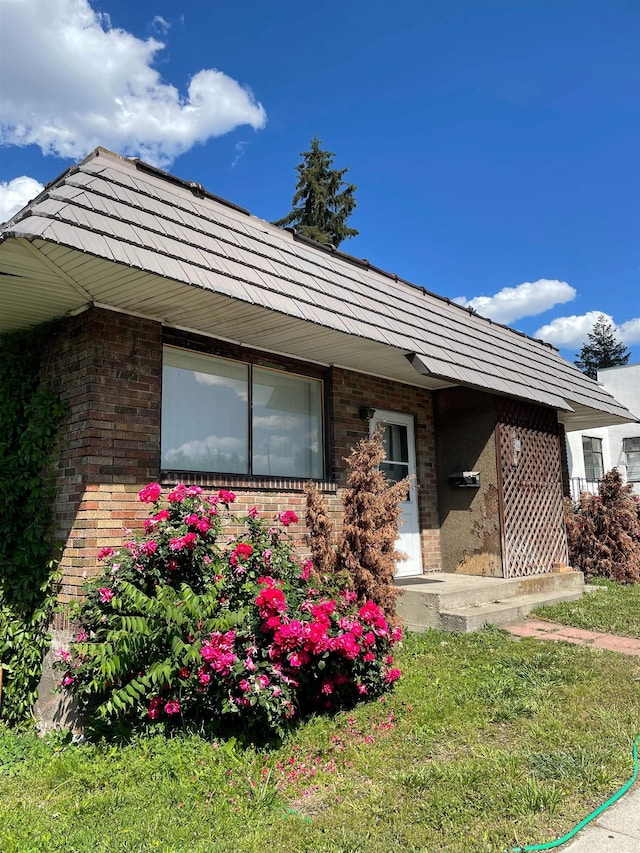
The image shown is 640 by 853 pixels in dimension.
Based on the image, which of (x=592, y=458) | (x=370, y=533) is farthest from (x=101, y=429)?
(x=592, y=458)

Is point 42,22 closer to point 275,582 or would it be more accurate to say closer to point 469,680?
point 275,582

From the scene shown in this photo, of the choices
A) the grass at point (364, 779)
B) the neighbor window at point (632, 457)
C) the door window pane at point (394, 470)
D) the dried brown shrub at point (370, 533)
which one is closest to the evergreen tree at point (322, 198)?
the neighbor window at point (632, 457)

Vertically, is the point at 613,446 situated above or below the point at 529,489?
above

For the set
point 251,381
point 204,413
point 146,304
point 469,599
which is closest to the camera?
point 146,304

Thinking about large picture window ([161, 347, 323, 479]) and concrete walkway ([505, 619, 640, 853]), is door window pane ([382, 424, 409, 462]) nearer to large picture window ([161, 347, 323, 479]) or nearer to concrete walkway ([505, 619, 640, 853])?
large picture window ([161, 347, 323, 479])

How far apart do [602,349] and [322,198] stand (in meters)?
33.2

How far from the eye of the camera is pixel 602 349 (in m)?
51.1

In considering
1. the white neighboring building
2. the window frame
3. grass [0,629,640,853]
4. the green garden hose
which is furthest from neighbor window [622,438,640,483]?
the green garden hose

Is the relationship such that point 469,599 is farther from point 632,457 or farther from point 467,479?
point 632,457

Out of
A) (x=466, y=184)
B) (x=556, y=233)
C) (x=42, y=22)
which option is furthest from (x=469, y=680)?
(x=556, y=233)

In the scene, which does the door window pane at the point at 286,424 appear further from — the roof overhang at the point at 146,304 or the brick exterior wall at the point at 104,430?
the brick exterior wall at the point at 104,430

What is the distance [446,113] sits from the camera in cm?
1110

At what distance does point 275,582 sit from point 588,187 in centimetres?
1510

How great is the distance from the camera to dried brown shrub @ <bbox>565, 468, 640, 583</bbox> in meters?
10.6
